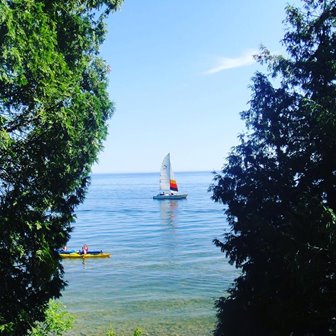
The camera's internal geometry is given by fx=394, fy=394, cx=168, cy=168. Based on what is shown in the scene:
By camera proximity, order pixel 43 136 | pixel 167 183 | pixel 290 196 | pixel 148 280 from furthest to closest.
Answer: pixel 167 183
pixel 148 280
pixel 290 196
pixel 43 136

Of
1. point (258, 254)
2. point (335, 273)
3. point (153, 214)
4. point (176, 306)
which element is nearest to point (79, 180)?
point (258, 254)

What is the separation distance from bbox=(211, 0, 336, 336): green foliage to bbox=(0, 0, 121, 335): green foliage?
238 inches

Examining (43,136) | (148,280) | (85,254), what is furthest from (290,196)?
(85,254)

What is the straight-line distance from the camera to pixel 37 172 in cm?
1154

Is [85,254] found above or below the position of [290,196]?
below

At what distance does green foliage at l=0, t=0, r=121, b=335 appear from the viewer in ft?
31.5

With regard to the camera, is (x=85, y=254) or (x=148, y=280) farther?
(x=85, y=254)

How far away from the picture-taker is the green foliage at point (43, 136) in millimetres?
9594

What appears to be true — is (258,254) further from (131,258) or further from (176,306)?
(131,258)

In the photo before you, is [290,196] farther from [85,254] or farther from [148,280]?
[85,254]

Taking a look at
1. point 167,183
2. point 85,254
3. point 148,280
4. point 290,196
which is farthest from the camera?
point 167,183

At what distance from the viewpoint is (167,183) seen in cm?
12281

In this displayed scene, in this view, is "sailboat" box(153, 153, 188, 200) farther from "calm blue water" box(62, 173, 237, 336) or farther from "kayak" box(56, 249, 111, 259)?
"kayak" box(56, 249, 111, 259)

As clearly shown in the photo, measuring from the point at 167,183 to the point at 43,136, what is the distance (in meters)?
112
